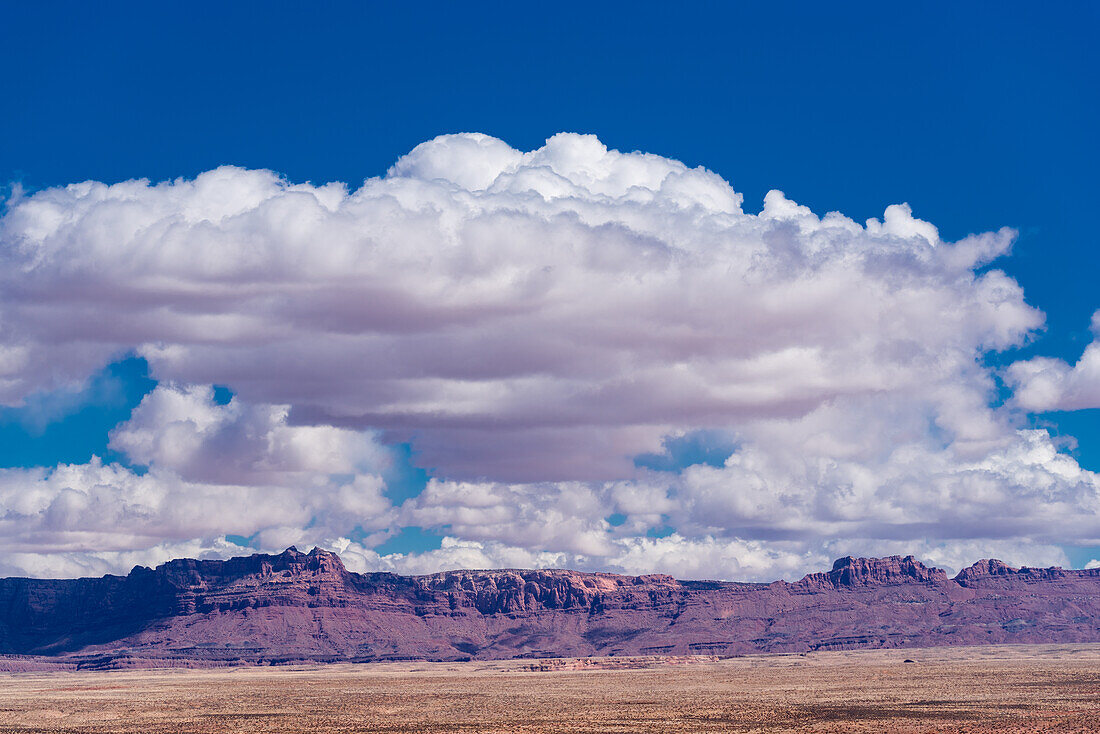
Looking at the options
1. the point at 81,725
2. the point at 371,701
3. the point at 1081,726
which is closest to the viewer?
the point at 1081,726

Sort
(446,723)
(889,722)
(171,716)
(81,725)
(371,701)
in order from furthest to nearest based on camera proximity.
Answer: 1. (371,701)
2. (171,716)
3. (81,725)
4. (446,723)
5. (889,722)

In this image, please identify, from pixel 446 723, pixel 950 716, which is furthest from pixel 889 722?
pixel 446 723

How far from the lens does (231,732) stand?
12375 cm

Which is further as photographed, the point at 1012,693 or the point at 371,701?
the point at 371,701

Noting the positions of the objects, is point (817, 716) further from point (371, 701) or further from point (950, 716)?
point (371, 701)

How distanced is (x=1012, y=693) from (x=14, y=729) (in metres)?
115

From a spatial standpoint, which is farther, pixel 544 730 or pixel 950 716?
pixel 950 716

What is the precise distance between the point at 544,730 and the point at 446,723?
1629 centimetres

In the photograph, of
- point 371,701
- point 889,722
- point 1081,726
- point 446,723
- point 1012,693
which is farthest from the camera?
point 371,701

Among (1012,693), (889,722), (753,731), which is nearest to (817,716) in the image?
(889,722)

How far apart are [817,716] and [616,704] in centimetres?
3237

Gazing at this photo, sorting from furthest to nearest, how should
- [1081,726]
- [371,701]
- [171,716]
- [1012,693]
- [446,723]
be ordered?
[371,701] → [1012,693] → [171,716] → [446,723] → [1081,726]

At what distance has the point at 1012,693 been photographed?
168750 millimetres

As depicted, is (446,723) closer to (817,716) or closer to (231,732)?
(231,732)
